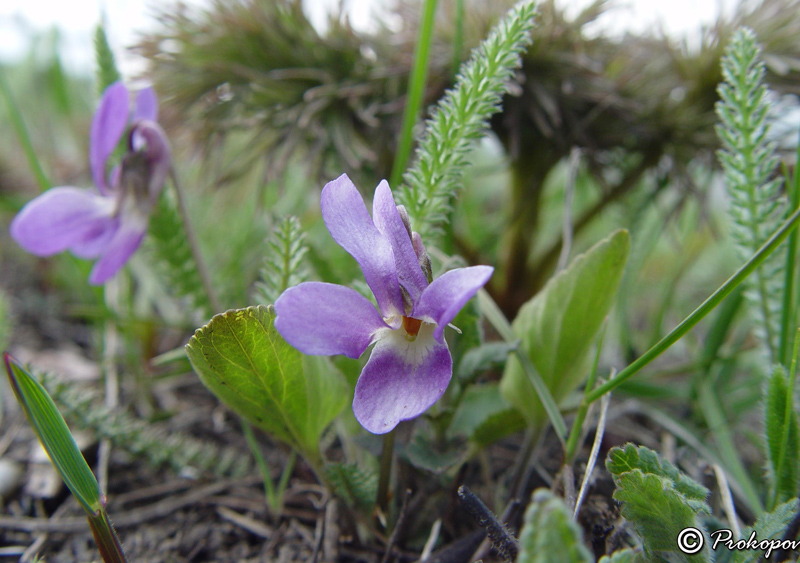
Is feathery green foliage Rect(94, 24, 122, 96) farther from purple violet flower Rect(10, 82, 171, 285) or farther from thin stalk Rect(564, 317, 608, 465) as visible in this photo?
thin stalk Rect(564, 317, 608, 465)

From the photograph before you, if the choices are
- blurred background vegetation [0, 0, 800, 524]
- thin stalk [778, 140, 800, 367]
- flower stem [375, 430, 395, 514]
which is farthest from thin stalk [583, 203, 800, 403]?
blurred background vegetation [0, 0, 800, 524]

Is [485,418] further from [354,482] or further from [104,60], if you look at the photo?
[104,60]

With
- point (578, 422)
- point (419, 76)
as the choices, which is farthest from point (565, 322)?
point (419, 76)

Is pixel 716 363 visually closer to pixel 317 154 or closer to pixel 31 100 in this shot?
pixel 317 154

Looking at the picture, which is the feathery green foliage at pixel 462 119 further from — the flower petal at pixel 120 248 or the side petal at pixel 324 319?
the flower petal at pixel 120 248

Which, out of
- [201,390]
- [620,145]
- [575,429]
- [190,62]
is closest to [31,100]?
[190,62]

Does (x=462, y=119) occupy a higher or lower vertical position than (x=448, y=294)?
higher
